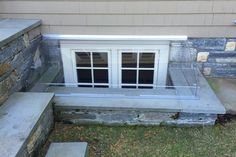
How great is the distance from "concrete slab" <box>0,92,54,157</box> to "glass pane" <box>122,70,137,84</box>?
1180mm

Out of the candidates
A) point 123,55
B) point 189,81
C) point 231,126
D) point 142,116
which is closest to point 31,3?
point 123,55

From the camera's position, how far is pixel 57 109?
8.54ft

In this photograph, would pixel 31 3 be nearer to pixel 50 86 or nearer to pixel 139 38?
pixel 50 86

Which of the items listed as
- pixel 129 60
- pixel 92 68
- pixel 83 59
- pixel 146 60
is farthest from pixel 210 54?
pixel 83 59

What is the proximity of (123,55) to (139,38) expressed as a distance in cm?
31

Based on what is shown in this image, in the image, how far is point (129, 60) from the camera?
332cm

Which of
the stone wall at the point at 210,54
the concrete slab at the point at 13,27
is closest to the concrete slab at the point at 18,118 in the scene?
the concrete slab at the point at 13,27

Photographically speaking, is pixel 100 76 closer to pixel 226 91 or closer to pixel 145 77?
pixel 145 77

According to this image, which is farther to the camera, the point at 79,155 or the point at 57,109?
the point at 57,109

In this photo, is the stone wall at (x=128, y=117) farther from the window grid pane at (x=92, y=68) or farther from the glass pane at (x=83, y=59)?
the glass pane at (x=83, y=59)

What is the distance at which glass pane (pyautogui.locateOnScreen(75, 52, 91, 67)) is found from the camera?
131 inches

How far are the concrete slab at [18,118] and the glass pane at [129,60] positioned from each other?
118 cm

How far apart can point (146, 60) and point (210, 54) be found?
2.71ft

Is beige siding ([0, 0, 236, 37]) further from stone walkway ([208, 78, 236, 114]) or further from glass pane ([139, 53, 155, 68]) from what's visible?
stone walkway ([208, 78, 236, 114])
